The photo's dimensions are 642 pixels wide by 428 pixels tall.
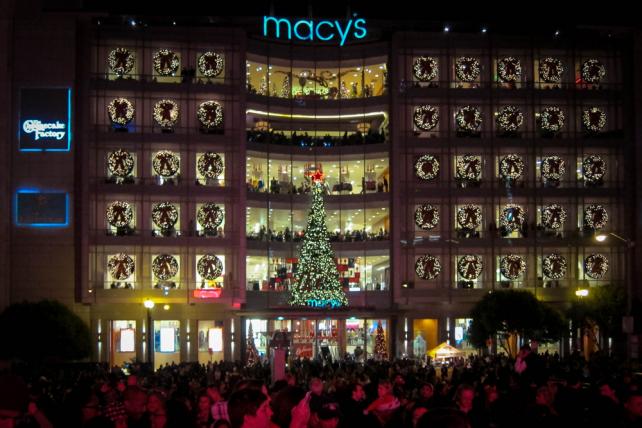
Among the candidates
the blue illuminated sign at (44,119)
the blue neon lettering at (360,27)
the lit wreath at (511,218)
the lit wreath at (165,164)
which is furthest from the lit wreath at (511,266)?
the blue illuminated sign at (44,119)

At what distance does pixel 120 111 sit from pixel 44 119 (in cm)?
486

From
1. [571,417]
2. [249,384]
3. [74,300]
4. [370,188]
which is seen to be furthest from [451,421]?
[370,188]

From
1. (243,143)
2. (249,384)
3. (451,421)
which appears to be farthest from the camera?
(243,143)

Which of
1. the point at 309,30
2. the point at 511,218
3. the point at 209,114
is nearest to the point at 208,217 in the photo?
the point at 209,114

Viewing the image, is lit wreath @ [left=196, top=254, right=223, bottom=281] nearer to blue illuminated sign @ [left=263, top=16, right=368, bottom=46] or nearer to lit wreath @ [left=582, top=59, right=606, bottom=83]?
blue illuminated sign @ [left=263, top=16, right=368, bottom=46]

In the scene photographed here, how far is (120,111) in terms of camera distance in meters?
66.0

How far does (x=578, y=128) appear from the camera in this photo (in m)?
69.4

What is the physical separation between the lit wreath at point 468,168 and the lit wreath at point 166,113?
1870cm

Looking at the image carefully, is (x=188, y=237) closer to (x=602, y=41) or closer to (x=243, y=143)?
(x=243, y=143)

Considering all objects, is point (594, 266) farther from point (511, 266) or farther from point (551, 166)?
point (551, 166)

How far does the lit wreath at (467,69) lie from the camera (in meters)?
69.1

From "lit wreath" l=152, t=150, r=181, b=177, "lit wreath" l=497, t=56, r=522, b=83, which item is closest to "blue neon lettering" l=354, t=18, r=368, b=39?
"lit wreath" l=497, t=56, r=522, b=83

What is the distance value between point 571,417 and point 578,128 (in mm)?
59031

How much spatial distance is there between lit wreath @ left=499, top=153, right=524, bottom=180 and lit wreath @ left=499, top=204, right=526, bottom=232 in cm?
199
